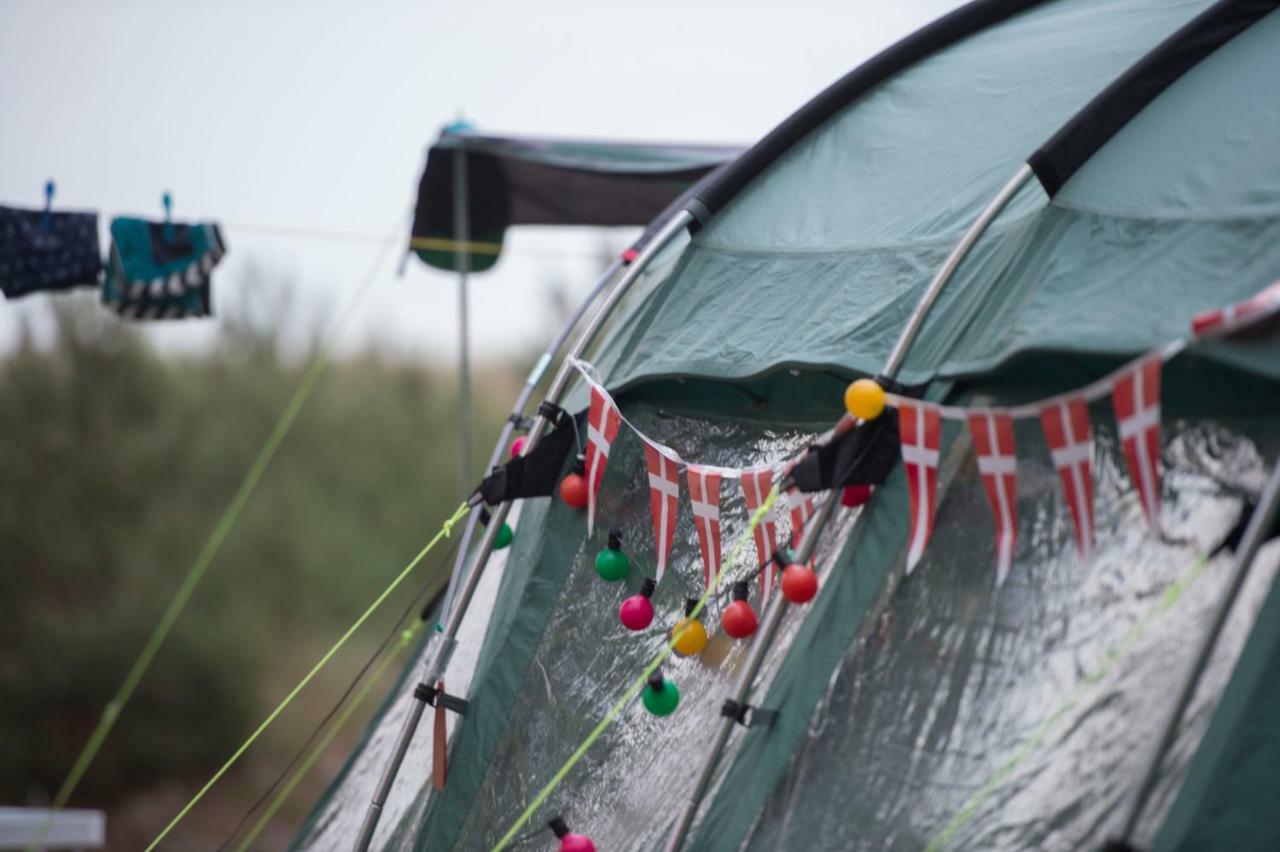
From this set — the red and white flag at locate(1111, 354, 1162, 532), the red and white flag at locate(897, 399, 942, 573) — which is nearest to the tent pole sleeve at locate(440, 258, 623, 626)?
the red and white flag at locate(897, 399, 942, 573)

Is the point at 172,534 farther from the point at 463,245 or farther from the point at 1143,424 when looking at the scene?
the point at 1143,424

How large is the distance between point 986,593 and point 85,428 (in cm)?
754

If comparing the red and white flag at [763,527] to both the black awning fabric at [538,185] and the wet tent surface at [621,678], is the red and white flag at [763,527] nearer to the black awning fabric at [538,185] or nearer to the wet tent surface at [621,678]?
the wet tent surface at [621,678]

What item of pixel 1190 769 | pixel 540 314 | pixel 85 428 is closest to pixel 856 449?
pixel 1190 769

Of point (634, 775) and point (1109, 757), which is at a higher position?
point (1109, 757)

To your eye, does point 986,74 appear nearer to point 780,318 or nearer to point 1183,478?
point 780,318

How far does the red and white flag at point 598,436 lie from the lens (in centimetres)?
309

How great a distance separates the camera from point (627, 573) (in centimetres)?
322

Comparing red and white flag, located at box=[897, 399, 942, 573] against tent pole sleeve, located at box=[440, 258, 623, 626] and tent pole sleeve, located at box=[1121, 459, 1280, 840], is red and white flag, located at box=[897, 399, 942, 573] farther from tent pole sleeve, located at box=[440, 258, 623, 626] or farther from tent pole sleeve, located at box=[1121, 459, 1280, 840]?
tent pole sleeve, located at box=[440, 258, 623, 626]

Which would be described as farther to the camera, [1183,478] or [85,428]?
[85,428]

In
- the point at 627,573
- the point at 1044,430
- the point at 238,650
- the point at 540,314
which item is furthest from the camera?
the point at 540,314

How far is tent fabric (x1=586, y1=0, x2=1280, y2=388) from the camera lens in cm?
242

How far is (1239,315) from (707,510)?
1.17 meters

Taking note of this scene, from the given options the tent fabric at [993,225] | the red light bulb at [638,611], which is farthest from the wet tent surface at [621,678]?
the tent fabric at [993,225]
